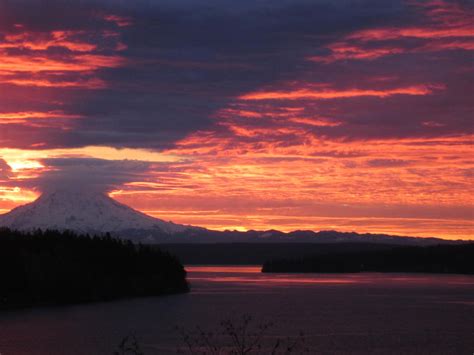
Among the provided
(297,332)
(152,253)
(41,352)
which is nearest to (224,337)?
(297,332)

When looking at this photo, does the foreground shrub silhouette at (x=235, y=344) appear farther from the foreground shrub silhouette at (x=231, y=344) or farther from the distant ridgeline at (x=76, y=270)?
the distant ridgeline at (x=76, y=270)

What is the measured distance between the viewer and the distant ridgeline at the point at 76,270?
341ft

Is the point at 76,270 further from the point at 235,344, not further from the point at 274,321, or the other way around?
the point at 235,344

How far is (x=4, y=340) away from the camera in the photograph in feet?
206

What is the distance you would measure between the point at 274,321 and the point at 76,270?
37008mm

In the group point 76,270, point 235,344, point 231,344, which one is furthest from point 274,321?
point 76,270

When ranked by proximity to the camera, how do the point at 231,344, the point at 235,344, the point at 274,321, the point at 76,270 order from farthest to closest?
the point at 76,270 < the point at 274,321 < the point at 231,344 < the point at 235,344

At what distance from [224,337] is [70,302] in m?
49.5

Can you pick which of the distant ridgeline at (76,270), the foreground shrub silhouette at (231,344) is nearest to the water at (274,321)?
the foreground shrub silhouette at (231,344)

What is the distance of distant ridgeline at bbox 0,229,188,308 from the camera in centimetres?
10381

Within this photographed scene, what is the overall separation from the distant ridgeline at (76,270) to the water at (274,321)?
6.37 meters

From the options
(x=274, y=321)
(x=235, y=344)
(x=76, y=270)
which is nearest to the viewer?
(x=235, y=344)

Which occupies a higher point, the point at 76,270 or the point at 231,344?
the point at 76,270

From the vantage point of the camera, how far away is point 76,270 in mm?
110438
